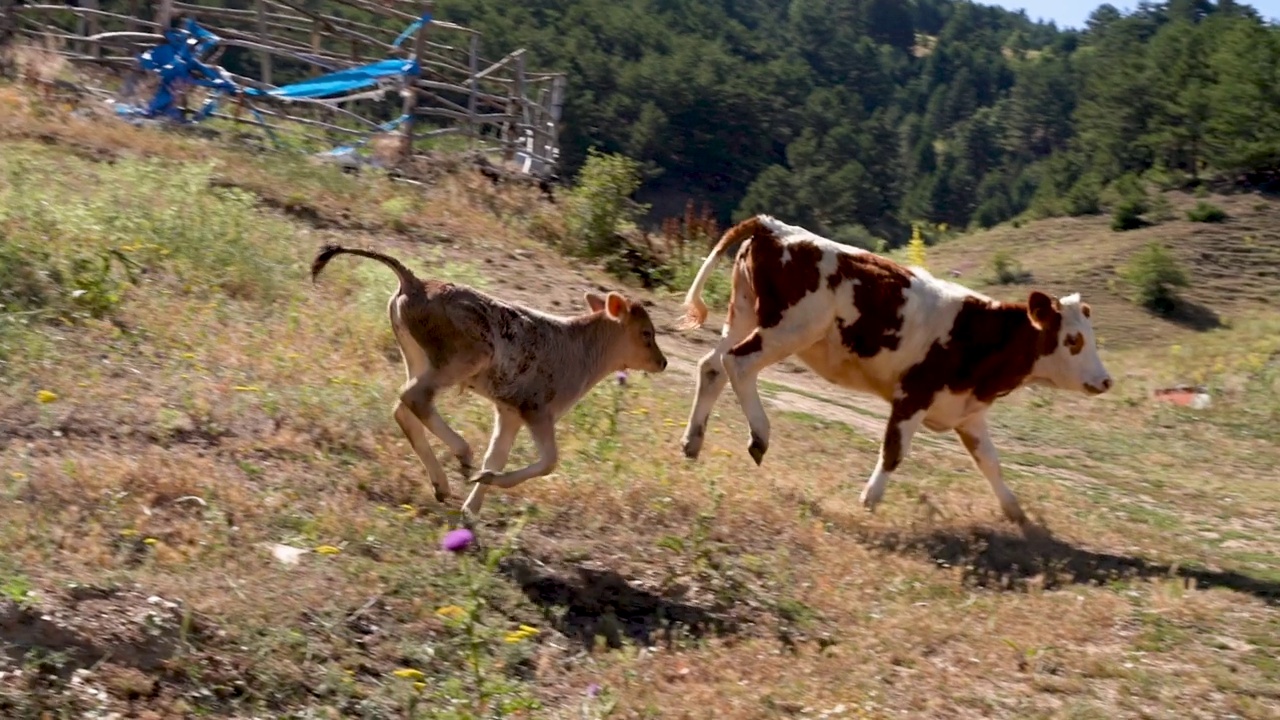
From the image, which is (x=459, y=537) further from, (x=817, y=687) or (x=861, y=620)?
(x=861, y=620)

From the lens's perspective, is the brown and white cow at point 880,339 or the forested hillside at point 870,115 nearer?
the brown and white cow at point 880,339

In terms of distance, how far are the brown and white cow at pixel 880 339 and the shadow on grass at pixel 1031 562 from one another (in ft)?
1.66

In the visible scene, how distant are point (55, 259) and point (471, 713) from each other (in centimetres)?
570

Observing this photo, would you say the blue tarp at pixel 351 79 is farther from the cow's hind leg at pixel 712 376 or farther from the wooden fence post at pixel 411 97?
the cow's hind leg at pixel 712 376

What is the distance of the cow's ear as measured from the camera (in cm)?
922

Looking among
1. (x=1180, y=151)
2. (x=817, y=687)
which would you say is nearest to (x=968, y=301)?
(x=817, y=687)

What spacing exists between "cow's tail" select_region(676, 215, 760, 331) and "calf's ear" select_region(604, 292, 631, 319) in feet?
4.42

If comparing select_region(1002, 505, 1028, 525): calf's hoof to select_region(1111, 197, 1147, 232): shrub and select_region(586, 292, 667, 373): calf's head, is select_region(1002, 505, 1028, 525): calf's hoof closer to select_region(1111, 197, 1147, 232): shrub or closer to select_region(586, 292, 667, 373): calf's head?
select_region(586, 292, 667, 373): calf's head

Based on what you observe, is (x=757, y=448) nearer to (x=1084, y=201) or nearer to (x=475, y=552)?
(x=475, y=552)

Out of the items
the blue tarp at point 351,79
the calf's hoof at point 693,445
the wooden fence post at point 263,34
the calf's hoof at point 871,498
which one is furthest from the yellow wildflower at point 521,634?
the wooden fence post at point 263,34

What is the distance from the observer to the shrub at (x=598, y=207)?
1748 centimetres

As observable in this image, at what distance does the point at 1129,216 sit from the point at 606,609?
27.0 m

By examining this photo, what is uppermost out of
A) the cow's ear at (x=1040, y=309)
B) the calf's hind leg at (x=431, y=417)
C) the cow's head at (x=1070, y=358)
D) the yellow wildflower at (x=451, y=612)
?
the cow's ear at (x=1040, y=309)

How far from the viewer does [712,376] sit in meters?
9.28
